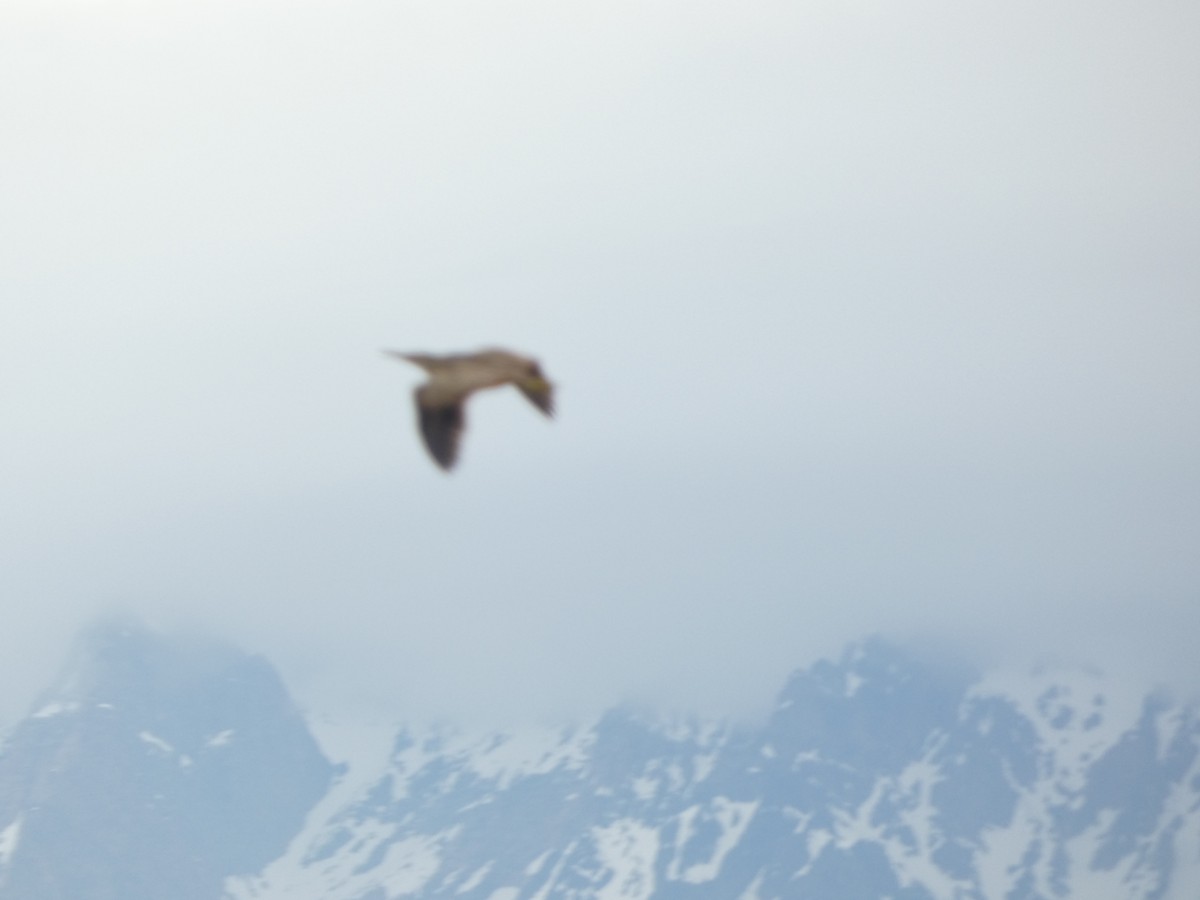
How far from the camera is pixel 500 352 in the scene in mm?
39000

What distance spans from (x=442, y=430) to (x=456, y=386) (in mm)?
2674

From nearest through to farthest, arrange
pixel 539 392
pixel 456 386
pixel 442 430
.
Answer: pixel 539 392 → pixel 456 386 → pixel 442 430

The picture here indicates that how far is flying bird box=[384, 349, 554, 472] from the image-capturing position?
38.9 meters

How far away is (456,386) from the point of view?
41.2m

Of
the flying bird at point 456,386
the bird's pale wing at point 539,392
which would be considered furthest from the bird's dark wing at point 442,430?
the bird's pale wing at point 539,392

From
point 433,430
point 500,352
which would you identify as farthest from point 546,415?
point 433,430

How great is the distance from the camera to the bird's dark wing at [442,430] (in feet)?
142

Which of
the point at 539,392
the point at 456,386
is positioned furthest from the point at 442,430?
the point at 539,392

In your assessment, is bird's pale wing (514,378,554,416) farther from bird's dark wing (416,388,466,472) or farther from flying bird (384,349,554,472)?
bird's dark wing (416,388,466,472)

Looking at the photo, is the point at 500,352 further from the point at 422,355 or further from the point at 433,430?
the point at 433,430

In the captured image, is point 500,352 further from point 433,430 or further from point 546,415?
point 433,430

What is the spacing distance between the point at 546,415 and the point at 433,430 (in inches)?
189

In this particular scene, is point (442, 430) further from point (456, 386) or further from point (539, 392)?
point (539, 392)

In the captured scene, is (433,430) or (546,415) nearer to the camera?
(546,415)
